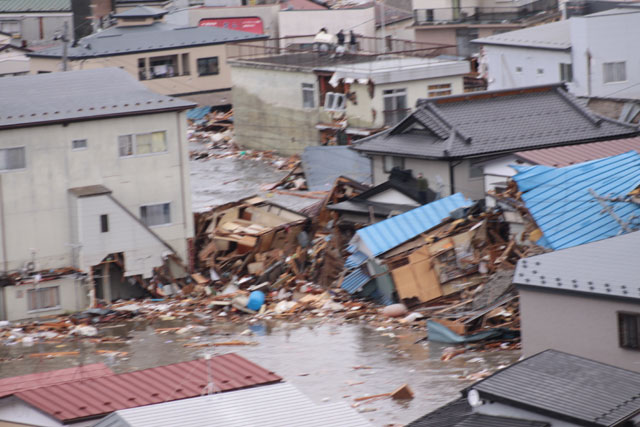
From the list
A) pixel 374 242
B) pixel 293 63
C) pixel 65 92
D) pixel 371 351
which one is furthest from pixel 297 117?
pixel 371 351

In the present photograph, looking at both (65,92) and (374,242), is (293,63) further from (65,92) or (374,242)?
(374,242)

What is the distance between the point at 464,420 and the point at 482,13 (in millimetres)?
44061

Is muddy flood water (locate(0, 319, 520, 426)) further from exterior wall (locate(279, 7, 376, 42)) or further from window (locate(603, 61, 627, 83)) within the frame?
exterior wall (locate(279, 7, 376, 42))

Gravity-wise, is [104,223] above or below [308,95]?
below

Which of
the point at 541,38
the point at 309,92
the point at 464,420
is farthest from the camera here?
the point at 309,92

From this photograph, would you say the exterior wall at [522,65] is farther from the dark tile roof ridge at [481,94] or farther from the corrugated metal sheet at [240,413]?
the corrugated metal sheet at [240,413]

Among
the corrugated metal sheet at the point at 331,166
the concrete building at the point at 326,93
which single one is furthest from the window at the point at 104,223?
the concrete building at the point at 326,93

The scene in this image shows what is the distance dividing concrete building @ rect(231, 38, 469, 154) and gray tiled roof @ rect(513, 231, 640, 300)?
22.2 metres

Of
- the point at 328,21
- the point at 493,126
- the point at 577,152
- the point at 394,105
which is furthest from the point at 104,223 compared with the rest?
the point at 328,21

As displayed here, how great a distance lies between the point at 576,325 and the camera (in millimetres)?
16500

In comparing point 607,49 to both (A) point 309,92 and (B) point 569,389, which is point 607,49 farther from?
(B) point 569,389

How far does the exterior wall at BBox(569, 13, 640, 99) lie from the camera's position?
122ft

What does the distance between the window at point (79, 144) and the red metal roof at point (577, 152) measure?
10.7m

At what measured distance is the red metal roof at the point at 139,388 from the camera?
1420 centimetres
